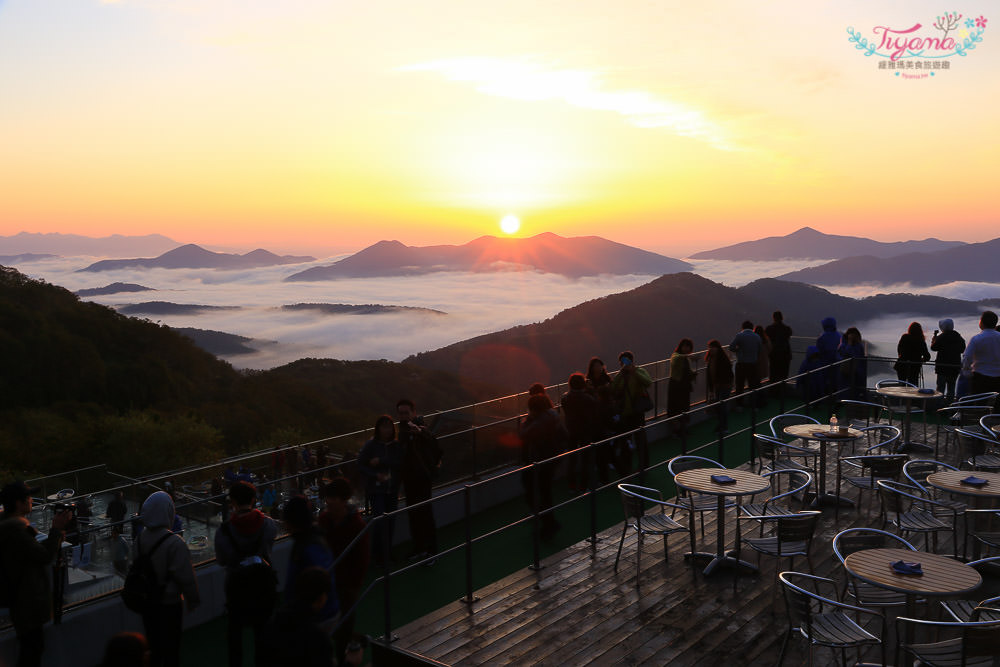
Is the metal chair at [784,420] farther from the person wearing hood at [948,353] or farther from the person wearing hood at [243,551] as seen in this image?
the person wearing hood at [243,551]

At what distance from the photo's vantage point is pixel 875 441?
1010cm

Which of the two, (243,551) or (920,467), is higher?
(243,551)

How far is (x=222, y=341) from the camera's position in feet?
507

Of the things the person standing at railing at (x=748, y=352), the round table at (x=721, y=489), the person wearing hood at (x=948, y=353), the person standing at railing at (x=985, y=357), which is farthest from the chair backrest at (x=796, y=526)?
the person wearing hood at (x=948, y=353)

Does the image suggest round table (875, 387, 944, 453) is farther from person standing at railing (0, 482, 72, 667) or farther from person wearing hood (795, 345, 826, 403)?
person standing at railing (0, 482, 72, 667)

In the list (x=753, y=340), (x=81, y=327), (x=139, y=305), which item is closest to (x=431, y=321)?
(x=139, y=305)

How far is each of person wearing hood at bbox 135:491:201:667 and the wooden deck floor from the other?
1442 mm

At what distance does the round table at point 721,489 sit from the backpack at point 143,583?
366 centimetres

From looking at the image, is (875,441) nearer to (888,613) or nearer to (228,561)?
(888,613)

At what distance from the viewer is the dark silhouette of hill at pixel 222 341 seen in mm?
146375

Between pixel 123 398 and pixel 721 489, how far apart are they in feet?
200

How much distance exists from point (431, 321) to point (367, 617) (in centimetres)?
17945

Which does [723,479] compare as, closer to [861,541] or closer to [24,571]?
[861,541]

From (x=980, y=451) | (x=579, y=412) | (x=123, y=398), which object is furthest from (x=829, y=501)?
(x=123, y=398)
